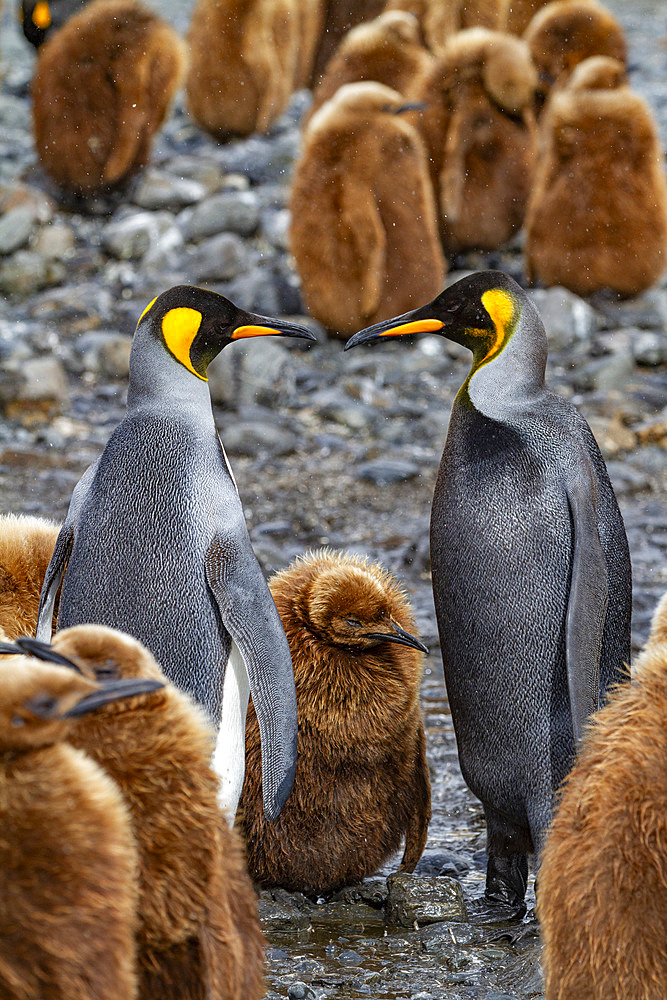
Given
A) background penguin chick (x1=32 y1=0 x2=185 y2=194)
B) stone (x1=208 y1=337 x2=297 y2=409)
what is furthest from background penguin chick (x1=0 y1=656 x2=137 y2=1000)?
background penguin chick (x1=32 y1=0 x2=185 y2=194)

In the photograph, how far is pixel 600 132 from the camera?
24.3ft

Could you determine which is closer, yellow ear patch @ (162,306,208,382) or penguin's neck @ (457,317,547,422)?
yellow ear patch @ (162,306,208,382)

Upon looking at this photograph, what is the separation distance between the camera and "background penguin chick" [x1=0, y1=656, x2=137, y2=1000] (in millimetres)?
1654

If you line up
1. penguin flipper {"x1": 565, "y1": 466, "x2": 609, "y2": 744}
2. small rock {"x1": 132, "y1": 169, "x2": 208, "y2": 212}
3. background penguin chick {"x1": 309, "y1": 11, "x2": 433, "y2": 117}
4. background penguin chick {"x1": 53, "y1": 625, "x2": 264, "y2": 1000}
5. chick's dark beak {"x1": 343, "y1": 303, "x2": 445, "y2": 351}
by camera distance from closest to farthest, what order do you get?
background penguin chick {"x1": 53, "y1": 625, "x2": 264, "y2": 1000} < penguin flipper {"x1": 565, "y1": 466, "x2": 609, "y2": 744} < chick's dark beak {"x1": 343, "y1": 303, "x2": 445, "y2": 351} < background penguin chick {"x1": 309, "y1": 11, "x2": 433, "y2": 117} < small rock {"x1": 132, "y1": 169, "x2": 208, "y2": 212}

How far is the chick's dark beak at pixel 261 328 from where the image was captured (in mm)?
3141

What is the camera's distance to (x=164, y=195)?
29.2 feet

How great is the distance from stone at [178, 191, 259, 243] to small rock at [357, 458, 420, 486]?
118 inches

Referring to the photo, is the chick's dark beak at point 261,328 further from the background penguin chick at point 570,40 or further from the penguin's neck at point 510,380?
the background penguin chick at point 570,40

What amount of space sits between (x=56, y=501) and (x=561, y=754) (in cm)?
316

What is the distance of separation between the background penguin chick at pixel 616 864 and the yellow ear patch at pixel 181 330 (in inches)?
56.3

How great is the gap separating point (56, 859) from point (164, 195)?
25.2 feet

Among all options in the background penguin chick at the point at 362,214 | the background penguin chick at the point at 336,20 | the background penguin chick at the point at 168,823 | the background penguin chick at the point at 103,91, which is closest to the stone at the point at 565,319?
the background penguin chick at the point at 362,214

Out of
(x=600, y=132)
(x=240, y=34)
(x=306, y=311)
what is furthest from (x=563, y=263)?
(x=240, y=34)

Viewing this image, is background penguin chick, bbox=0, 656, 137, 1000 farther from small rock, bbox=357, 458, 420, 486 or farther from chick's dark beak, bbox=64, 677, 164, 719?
small rock, bbox=357, 458, 420, 486
